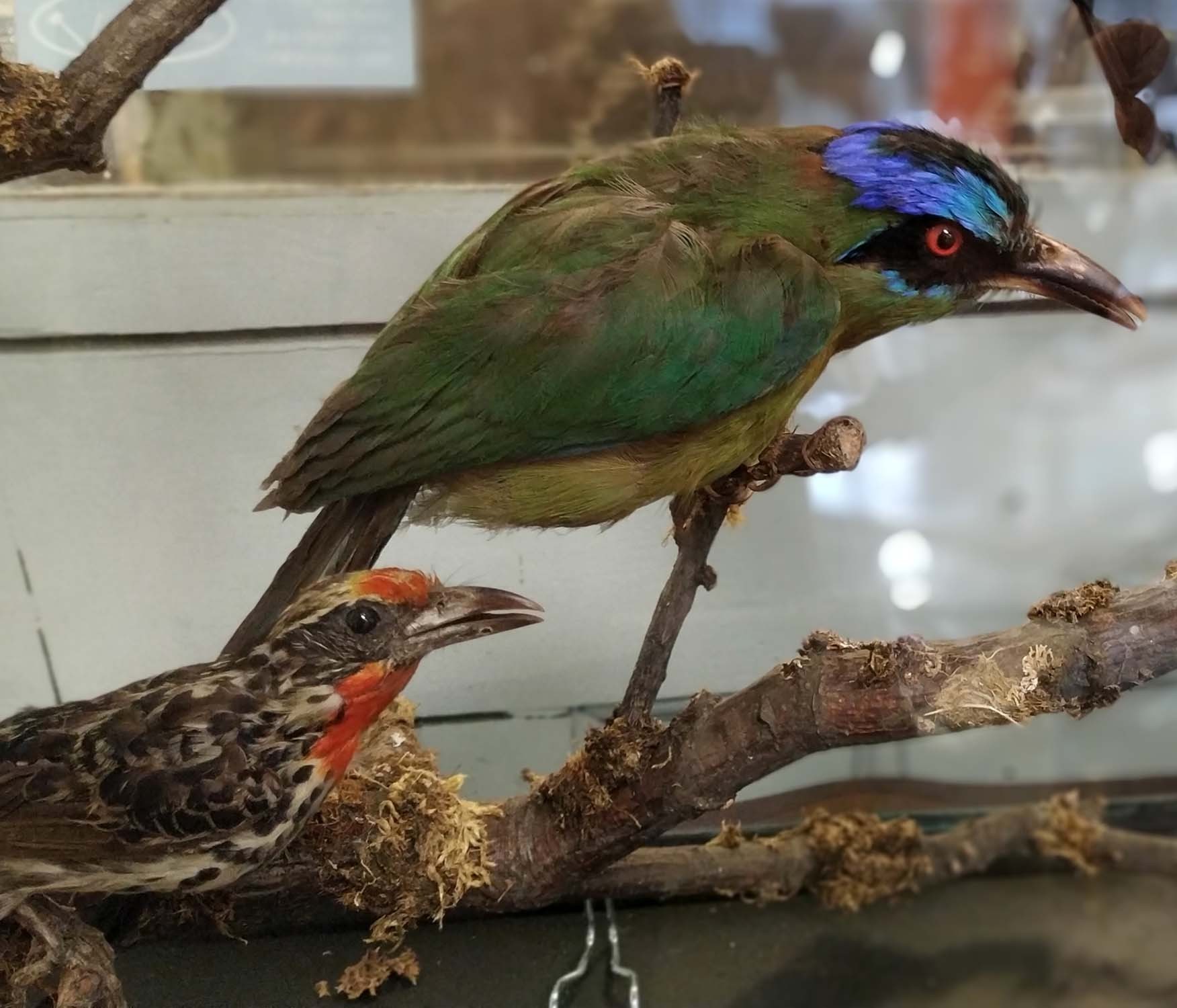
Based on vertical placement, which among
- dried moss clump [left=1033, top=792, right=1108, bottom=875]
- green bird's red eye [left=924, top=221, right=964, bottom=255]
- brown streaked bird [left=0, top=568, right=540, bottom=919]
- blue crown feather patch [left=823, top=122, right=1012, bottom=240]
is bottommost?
dried moss clump [left=1033, top=792, right=1108, bottom=875]

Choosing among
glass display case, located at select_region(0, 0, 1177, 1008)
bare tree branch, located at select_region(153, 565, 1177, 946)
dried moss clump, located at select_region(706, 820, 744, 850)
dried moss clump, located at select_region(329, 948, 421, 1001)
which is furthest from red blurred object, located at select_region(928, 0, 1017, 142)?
dried moss clump, located at select_region(329, 948, 421, 1001)

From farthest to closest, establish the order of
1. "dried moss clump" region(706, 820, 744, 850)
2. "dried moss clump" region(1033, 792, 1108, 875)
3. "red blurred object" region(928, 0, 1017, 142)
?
1. "red blurred object" region(928, 0, 1017, 142)
2. "dried moss clump" region(1033, 792, 1108, 875)
3. "dried moss clump" region(706, 820, 744, 850)

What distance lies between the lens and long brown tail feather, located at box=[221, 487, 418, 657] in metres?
1.06

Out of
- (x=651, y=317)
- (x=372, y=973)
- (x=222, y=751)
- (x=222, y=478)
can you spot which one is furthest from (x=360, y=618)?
(x=222, y=478)

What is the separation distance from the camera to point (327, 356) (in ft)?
5.14

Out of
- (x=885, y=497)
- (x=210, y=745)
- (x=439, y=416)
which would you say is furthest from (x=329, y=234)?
(x=885, y=497)

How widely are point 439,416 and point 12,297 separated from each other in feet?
3.14

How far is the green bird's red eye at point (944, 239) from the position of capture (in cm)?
102

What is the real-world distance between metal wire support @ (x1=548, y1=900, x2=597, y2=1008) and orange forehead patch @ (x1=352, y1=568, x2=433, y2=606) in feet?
2.20

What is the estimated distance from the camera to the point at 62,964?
100 centimetres

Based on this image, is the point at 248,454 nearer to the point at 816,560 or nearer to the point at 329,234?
the point at 329,234

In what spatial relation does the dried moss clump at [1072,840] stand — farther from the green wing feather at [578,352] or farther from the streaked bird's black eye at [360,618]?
the streaked bird's black eye at [360,618]

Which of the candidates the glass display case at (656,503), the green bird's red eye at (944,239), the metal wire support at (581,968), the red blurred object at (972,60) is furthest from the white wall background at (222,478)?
the red blurred object at (972,60)

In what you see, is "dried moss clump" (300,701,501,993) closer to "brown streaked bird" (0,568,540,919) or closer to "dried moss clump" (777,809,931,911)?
"brown streaked bird" (0,568,540,919)
